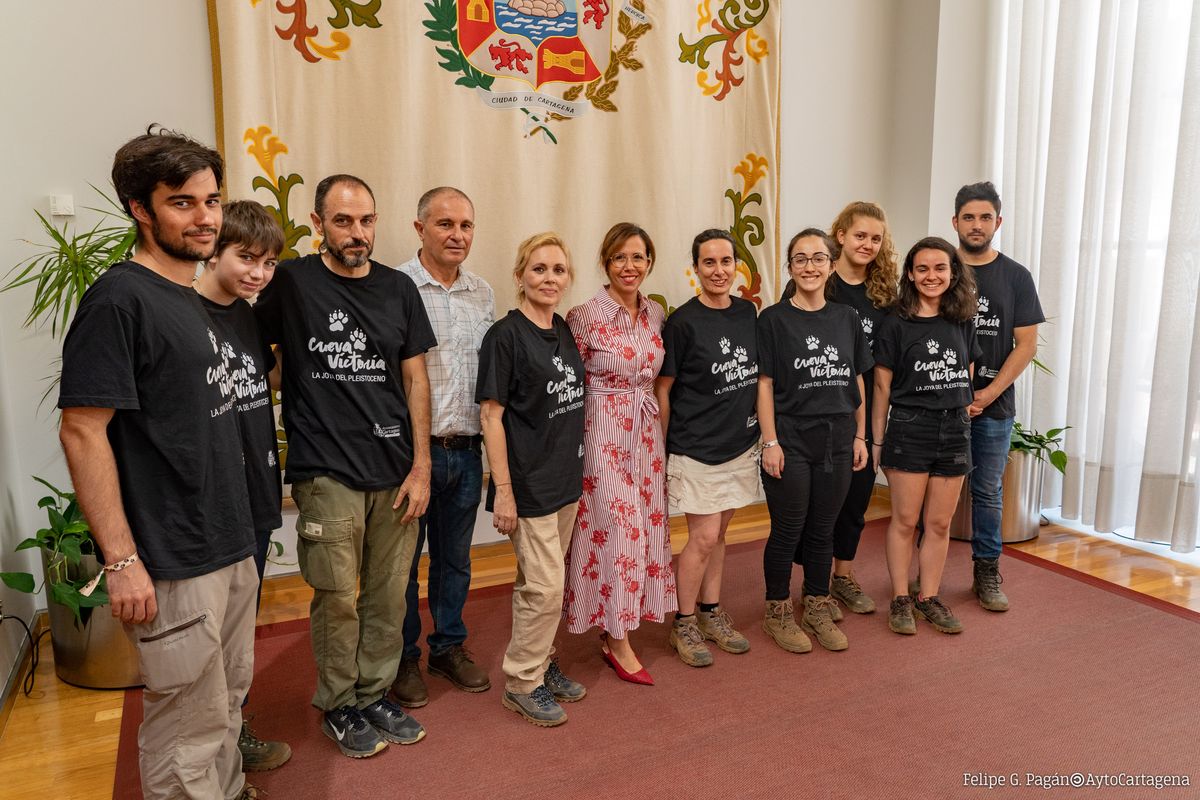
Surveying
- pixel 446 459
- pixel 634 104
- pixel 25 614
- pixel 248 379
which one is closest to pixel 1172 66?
pixel 634 104

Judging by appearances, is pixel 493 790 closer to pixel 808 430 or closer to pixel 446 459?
pixel 446 459

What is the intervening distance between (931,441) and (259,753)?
227 centimetres

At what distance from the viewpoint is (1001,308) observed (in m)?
3.01

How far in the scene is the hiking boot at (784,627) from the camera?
A: 2.75 m

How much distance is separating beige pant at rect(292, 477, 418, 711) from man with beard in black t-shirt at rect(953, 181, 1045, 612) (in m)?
2.07

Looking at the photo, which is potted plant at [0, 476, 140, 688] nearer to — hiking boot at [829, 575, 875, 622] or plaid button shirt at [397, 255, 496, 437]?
plaid button shirt at [397, 255, 496, 437]

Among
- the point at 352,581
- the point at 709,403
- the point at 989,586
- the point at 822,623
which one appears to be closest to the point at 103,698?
the point at 352,581

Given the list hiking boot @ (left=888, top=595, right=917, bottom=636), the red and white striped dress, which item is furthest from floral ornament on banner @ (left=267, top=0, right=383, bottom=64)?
hiking boot @ (left=888, top=595, right=917, bottom=636)

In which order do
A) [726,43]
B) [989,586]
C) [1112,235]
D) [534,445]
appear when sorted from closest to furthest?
[534,445]
[989,586]
[1112,235]
[726,43]

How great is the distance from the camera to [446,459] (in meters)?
2.39

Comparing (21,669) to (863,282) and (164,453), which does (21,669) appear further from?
(863,282)

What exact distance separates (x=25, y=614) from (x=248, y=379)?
1667 mm

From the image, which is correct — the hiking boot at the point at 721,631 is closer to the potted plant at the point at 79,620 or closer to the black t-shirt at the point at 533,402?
the black t-shirt at the point at 533,402

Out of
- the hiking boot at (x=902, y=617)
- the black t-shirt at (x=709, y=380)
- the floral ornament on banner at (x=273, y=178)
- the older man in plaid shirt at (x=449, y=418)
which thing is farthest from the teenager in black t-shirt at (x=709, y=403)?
the floral ornament on banner at (x=273, y=178)
